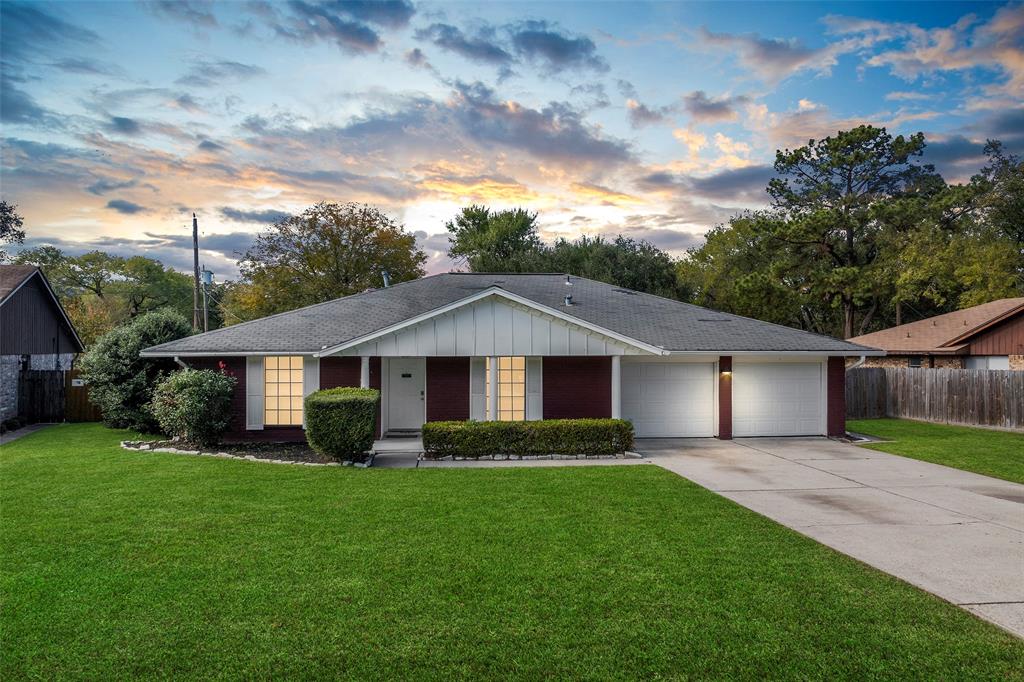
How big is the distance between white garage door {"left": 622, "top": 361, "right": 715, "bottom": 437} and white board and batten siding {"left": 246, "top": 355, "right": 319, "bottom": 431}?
27.9 feet

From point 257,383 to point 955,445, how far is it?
18.4m

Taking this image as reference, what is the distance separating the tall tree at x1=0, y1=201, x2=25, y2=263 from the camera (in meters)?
33.7

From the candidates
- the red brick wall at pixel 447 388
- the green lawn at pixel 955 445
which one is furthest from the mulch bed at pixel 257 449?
the green lawn at pixel 955 445

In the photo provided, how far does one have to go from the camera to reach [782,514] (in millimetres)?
8477

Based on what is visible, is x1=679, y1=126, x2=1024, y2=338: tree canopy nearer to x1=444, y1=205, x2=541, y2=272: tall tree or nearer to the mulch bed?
x1=444, y1=205, x2=541, y2=272: tall tree

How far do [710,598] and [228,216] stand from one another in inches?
1268

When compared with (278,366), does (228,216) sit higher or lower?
higher

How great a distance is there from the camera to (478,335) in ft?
46.1

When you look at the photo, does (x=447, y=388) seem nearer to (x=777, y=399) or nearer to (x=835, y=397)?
(x=777, y=399)

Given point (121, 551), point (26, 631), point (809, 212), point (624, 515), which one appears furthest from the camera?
point (809, 212)

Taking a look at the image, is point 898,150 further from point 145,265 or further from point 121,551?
point 145,265

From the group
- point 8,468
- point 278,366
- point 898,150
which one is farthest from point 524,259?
point 8,468

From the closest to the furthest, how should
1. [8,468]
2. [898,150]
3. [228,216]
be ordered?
[8,468] → [228,216] → [898,150]

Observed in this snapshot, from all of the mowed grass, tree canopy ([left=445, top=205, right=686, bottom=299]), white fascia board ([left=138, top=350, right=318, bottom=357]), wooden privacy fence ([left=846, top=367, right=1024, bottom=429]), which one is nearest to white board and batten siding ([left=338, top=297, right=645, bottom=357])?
white fascia board ([left=138, top=350, right=318, bottom=357])
